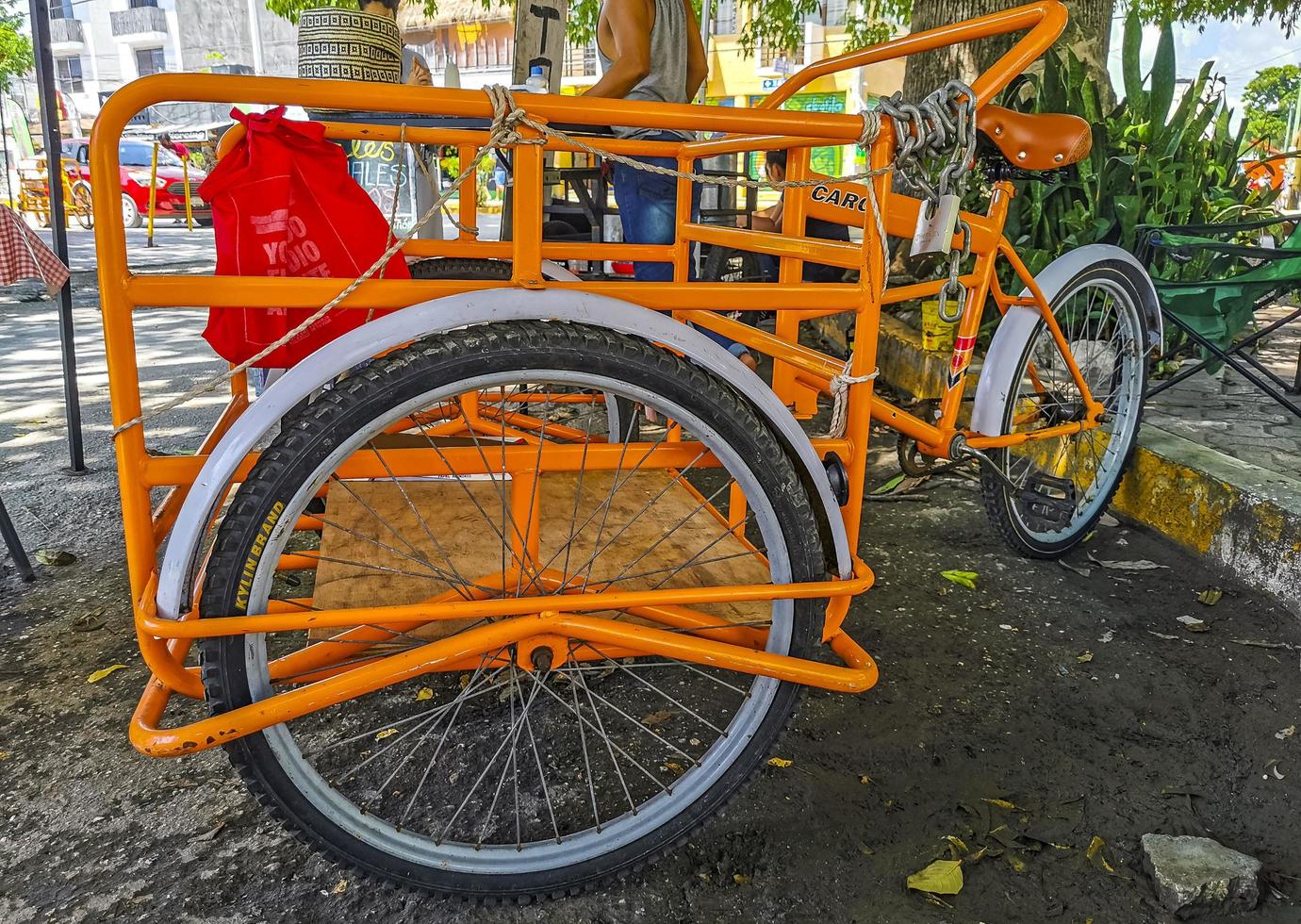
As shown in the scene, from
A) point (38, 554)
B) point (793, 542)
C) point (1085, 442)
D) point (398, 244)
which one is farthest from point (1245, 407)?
point (38, 554)

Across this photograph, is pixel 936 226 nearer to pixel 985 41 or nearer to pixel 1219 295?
pixel 1219 295

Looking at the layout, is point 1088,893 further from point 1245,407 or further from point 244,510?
point 1245,407

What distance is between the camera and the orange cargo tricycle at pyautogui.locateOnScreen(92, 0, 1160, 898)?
145cm

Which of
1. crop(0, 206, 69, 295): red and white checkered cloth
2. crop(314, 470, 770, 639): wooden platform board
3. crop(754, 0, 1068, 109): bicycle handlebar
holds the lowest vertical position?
crop(314, 470, 770, 639): wooden platform board

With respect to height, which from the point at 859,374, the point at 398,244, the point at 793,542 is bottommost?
the point at 793,542

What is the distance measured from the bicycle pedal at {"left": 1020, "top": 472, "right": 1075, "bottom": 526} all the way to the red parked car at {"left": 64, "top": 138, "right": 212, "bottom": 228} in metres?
16.0

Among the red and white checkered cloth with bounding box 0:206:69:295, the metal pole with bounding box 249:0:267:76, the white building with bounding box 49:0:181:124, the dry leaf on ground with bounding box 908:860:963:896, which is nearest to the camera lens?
the dry leaf on ground with bounding box 908:860:963:896

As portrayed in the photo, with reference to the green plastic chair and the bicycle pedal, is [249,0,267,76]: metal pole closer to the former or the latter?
the green plastic chair

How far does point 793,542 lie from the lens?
1.68 meters

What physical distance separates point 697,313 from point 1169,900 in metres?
1.63

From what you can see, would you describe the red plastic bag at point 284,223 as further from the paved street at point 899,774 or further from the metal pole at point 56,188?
the metal pole at point 56,188

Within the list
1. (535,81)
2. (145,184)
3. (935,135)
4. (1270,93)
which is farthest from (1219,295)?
(1270,93)

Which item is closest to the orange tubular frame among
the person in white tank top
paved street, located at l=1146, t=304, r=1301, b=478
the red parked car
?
the person in white tank top

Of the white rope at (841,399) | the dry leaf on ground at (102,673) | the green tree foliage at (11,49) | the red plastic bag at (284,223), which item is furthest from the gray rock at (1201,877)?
the green tree foliage at (11,49)
